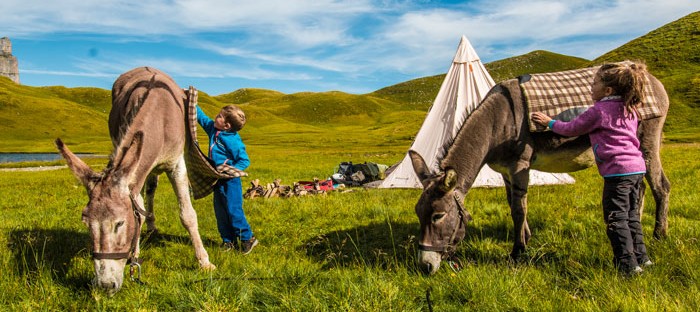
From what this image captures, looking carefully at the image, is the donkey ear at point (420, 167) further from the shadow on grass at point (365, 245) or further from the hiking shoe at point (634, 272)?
the hiking shoe at point (634, 272)

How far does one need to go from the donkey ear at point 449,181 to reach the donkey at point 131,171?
10.6 ft

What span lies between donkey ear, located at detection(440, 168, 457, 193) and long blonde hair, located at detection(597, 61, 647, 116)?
192 cm

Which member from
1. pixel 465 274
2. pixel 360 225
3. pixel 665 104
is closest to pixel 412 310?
pixel 465 274

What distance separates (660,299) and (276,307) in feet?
11.1

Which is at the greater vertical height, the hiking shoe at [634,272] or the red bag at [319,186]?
the hiking shoe at [634,272]

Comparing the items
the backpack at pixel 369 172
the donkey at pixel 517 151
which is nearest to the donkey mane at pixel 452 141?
the donkey at pixel 517 151

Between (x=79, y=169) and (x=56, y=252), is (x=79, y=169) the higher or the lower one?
the higher one

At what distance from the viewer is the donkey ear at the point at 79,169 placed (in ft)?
13.0

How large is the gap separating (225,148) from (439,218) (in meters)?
4.03

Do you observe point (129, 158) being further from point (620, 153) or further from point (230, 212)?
point (620, 153)

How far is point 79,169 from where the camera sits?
13.3 feet

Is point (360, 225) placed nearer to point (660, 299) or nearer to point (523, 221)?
point (523, 221)

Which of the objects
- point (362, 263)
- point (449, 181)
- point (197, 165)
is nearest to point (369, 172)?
point (197, 165)

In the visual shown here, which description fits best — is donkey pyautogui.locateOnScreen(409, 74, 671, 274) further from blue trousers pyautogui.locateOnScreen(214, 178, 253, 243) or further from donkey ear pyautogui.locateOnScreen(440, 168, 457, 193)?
blue trousers pyautogui.locateOnScreen(214, 178, 253, 243)
